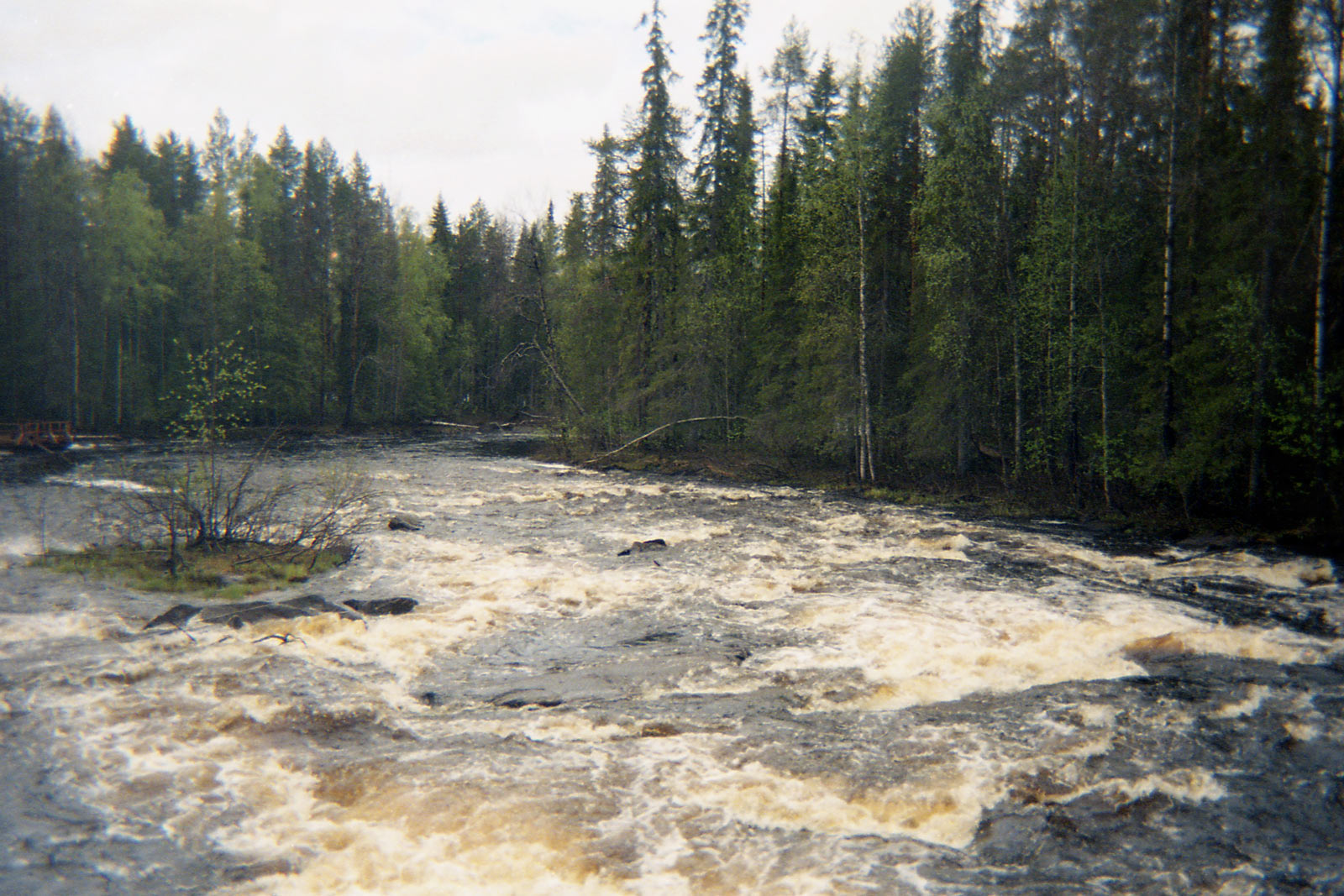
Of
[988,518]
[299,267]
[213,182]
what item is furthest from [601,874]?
[213,182]

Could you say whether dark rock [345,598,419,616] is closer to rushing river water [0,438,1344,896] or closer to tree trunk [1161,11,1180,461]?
rushing river water [0,438,1344,896]

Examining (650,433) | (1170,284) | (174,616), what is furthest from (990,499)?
(174,616)

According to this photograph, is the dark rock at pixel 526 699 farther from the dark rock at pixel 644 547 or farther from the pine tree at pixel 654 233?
the pine tree at pixel 654 233

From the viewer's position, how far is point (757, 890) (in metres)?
5.26

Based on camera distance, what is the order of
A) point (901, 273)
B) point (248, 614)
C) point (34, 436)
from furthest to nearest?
point (34, 436), point (901, 273), point (248, 614)

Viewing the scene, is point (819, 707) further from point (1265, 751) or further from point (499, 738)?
point (1265, 751)

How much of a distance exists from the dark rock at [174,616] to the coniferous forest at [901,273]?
20117 millimetres

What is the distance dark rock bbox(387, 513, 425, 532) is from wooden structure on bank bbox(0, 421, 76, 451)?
82.3 ft

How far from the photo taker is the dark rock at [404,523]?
17.5 meters

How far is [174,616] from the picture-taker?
10.1 meters

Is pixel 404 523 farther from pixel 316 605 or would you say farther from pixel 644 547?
pixel 316 605

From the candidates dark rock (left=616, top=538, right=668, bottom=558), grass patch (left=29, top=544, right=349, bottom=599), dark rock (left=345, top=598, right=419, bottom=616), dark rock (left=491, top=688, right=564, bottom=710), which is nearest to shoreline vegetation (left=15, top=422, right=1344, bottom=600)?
Answer: grass patch (left=29, top=544, right=349, bottom=599)

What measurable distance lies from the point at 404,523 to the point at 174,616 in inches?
299

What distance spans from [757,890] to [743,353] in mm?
29332
